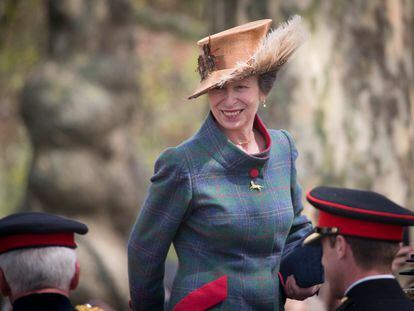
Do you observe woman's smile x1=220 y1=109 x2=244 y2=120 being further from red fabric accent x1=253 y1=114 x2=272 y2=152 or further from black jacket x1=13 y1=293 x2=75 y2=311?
black jacket x1=13 y1=293 x2=75 y2=311

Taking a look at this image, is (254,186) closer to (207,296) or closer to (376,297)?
(207,296)

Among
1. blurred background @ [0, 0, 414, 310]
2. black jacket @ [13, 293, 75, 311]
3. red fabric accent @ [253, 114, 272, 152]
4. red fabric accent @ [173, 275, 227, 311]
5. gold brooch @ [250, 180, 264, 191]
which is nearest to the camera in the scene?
black jacket @ [13, 293, 75, 311]

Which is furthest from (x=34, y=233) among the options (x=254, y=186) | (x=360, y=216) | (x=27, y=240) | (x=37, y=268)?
(x=360, y=216)

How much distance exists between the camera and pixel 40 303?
4738 mm

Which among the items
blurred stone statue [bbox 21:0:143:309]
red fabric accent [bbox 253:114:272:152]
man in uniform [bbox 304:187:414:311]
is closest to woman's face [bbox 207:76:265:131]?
red fabric accent [bbox 253:114:272:152]

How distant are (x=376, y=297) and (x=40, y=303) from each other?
1.24 m

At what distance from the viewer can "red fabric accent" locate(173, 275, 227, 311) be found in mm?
4828

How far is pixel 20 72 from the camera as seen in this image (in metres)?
18.3

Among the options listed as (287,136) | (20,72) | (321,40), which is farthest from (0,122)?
(287,136)

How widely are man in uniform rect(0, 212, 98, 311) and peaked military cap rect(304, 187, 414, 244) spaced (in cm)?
95

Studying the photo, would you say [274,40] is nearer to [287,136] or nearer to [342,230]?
[287,136]

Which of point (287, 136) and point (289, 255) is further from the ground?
point (287, 136)

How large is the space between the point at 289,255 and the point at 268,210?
0.74 ft

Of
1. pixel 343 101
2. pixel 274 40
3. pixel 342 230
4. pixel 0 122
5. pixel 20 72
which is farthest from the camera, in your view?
pixel 0 122
